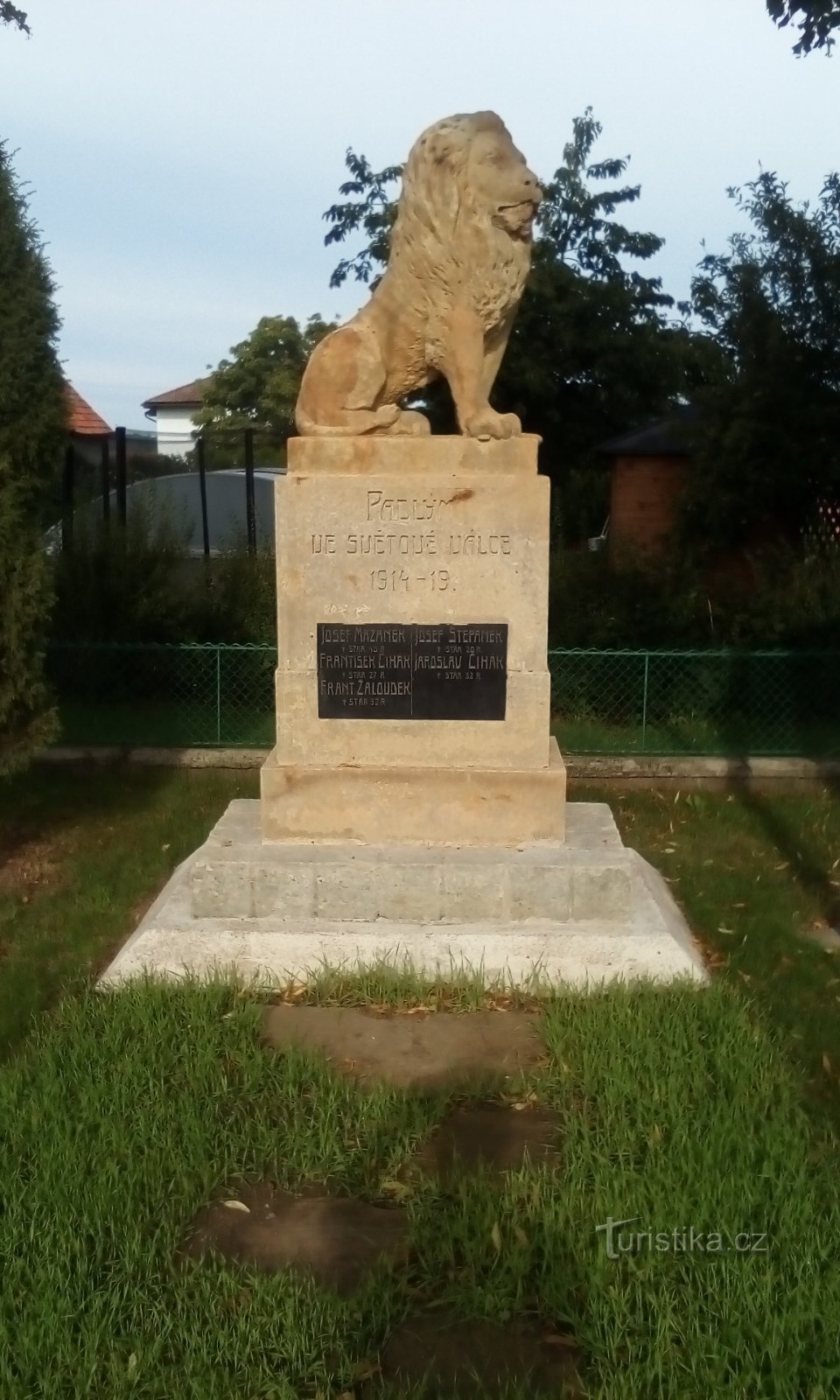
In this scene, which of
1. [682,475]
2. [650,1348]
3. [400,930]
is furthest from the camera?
[682,475]

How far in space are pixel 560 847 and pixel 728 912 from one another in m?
1.33

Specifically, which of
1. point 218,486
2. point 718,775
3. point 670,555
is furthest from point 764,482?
point 218,486

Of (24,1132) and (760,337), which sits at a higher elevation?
(760,337)

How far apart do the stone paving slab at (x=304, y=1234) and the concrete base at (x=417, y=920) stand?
4.58ft

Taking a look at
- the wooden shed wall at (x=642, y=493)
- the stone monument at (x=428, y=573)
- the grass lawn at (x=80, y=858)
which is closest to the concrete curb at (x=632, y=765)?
the grass lawn at (x=80, y=858)

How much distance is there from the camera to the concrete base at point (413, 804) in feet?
16.3

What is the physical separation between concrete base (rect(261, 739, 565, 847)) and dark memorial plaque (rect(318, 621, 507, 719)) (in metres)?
0.24

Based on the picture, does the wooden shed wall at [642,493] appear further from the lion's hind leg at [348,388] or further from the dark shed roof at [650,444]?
the lion's hind leg at [348,388]

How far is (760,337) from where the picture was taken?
498 inches

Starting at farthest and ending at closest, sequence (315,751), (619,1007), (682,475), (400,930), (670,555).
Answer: (682,475) → (670,555) → (315,751) → (400,930) → (619,1007)

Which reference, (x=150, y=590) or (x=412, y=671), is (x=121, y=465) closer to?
(x=150, y=590)

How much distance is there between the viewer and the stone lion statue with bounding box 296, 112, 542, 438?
4891 mm

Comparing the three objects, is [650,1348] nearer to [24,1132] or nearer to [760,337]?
[24,1132]

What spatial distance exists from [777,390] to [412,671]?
8.60m
